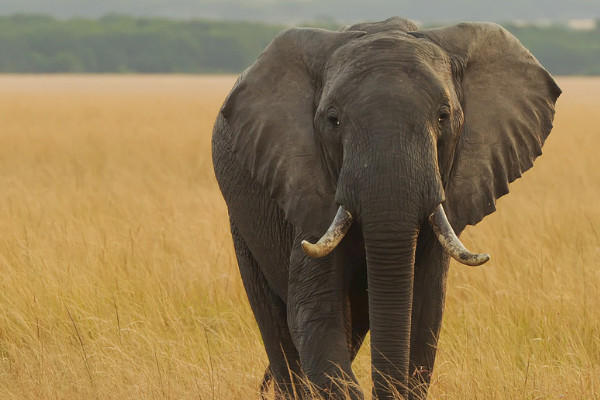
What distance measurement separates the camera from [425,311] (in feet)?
14.5

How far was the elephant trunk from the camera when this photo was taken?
3787 millimetres

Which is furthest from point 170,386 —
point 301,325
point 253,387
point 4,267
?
point 4,267

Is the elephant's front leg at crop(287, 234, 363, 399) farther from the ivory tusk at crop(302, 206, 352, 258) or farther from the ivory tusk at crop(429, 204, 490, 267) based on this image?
the ivory tusk at crop(429, 204, 490, 267)

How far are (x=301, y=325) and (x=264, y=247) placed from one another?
72 cm

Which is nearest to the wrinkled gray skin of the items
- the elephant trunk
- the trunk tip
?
the elephant trunk

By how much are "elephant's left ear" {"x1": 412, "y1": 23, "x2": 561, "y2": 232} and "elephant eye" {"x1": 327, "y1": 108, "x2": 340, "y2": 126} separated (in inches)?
19.0

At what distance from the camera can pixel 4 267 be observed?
7.01 meters

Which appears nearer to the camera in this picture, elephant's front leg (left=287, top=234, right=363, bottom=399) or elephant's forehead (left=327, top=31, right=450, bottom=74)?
elephant's forehead (left=327, top=31, right=450, bottom=74)

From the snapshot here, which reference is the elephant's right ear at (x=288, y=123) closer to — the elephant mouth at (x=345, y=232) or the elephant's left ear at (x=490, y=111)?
the elephant mouth at (x=345, y=232)

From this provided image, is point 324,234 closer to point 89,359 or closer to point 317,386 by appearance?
point 317,386

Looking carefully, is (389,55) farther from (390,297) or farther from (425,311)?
(425,311)

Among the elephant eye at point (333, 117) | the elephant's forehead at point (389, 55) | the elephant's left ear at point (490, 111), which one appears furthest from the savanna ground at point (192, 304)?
the elephant's forehead at point (389, 55)

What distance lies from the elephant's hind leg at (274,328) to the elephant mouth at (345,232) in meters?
1.27

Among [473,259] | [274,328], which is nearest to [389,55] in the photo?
[473,259]
